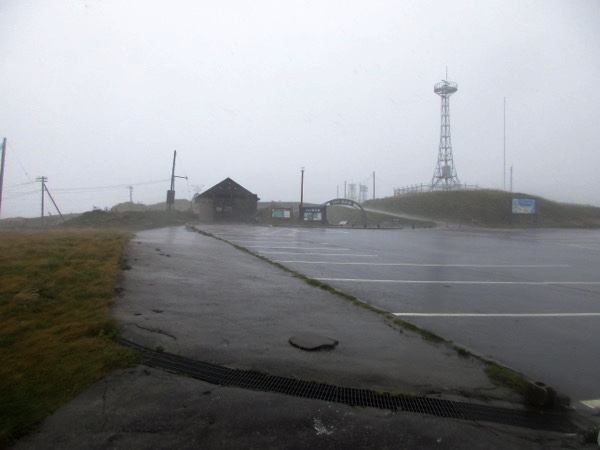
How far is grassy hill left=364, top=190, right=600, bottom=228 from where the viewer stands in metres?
50.1

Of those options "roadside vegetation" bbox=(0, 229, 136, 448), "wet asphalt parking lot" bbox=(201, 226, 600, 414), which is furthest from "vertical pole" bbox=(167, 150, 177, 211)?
"roadside vegetation" bbox=(0, 229, 136, 448)

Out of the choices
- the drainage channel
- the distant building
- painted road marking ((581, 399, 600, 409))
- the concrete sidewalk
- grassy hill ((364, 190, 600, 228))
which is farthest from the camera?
grassy hill ((364, 190, 600, 228))

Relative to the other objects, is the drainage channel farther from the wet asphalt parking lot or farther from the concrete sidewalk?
the wet asphalt parking lot

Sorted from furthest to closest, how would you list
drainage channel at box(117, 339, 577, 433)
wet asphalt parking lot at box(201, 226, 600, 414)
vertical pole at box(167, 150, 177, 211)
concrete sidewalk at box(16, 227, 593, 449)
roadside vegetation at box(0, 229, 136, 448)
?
vertical pole at box(167, 150, 177, 211) < wet asphalt parking lot at box(201, 226, 600, 414) < drainage channel at box(117, 339, 577, 433) < roadside vegetation at box(0, 229, 136, 448) < concrete sidewalk at box(16, 227, 593, 449)

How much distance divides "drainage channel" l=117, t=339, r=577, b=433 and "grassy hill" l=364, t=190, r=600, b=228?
51.1 metres

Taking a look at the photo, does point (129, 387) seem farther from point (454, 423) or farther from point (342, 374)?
point (454, 423)

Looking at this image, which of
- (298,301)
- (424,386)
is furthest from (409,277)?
(424,386)

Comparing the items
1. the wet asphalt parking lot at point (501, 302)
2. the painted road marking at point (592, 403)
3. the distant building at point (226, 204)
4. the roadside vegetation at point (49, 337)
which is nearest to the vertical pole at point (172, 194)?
the distant building at point (226, 204)

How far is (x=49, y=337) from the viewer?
13.2 ft

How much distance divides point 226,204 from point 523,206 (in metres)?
36.9

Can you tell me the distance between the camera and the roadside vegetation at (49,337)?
2902 mm

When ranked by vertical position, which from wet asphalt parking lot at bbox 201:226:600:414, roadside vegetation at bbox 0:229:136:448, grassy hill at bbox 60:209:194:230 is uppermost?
grassy hill at bbox 60:209:194:230

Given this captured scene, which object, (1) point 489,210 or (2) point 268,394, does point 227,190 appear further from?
(2) point 268,394

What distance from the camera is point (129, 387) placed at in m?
3.23
